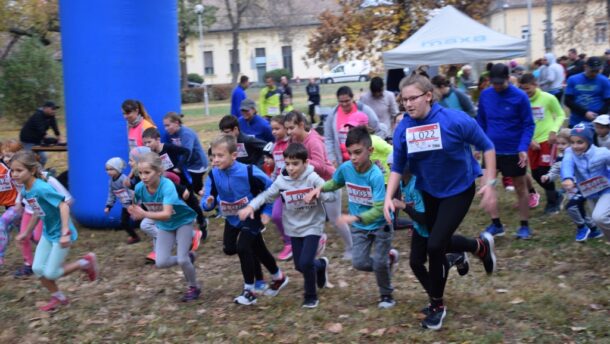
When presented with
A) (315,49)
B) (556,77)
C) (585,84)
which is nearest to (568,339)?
(585,84)

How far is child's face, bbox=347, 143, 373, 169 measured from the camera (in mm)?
5488

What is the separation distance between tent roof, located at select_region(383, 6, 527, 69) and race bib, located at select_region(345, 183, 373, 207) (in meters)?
8.42

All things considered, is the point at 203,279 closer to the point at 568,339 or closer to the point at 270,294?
the point at 270,294

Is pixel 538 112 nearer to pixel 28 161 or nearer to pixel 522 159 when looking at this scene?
pixel 522 159

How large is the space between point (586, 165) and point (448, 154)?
2513mm

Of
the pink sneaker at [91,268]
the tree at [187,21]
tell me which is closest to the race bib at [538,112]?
the pink sneaker at [91,268]

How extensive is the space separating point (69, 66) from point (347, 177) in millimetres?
5719

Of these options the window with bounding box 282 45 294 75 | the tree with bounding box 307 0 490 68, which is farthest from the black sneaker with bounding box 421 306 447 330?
the window with bounding box 282 45 294 75

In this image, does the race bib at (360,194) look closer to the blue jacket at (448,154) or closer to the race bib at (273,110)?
the blue jacket at (448,154)

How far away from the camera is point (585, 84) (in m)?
9.05

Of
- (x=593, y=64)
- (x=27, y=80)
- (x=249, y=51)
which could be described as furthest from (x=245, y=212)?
(x=249, y=51)

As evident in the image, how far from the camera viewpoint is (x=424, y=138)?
16.2 ft

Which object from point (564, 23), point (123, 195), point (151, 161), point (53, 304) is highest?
point (564, 23)

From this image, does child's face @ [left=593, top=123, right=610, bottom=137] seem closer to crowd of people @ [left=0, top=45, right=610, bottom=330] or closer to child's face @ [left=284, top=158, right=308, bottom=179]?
crowd of people @ [left=0, top=45, right=610, bottom=330]
